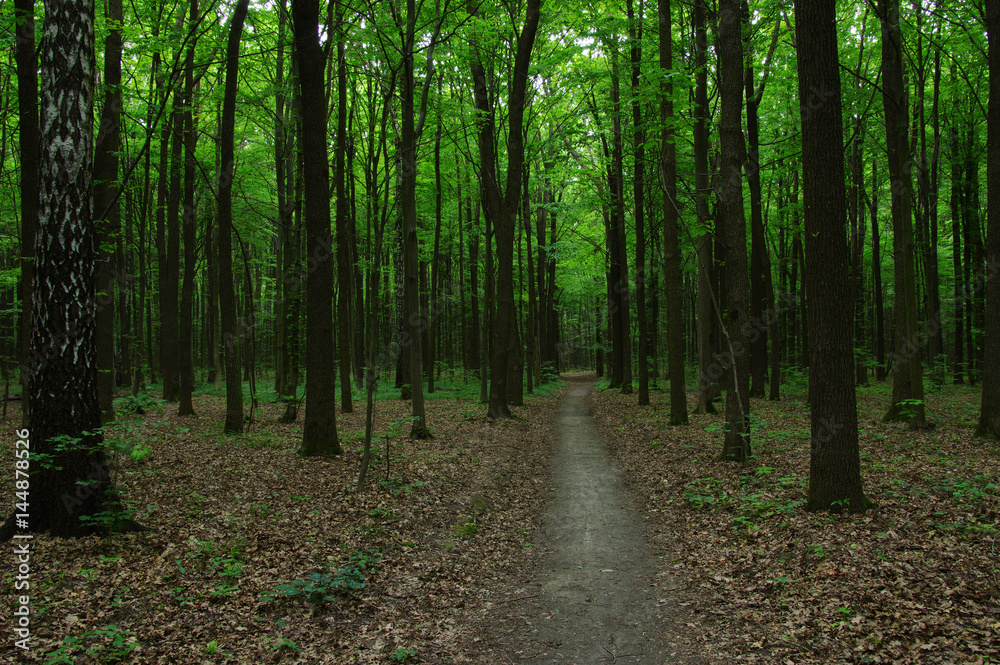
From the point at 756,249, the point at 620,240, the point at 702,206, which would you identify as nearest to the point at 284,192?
the point at 702,206

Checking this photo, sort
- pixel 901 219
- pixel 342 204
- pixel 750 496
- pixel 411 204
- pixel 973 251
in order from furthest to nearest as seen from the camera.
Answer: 1. pixel 973 251
2. pixel 342 204
3. pixel 901 219
4. pixel 411 204
5. pixel 750 496

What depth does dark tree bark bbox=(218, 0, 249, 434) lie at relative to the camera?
1111cm

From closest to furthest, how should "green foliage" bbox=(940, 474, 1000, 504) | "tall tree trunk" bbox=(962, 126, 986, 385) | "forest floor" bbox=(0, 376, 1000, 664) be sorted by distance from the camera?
"forest floor" bbox=(0, 376, 1000, 664) → "green foliage" bbox=(940, 474, 1000, 504) → "tall tree trunk" bbox=(962, 126, 986, 385)

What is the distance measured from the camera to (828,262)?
607cm

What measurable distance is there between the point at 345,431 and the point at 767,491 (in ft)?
30.7

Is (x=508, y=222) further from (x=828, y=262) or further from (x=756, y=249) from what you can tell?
(x=828, y=262)

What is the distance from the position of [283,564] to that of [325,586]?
78 cm

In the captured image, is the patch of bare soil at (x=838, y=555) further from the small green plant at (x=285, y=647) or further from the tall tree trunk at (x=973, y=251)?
the tall tree trunk at (x=973, y=251)

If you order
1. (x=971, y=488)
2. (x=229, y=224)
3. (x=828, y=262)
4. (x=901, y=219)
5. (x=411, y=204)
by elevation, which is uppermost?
(x=411, y=204)

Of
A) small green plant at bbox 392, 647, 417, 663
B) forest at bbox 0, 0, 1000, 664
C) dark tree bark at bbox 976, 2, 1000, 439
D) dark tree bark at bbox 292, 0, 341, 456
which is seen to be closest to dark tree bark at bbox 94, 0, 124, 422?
forest at bbox 0, 0, 1000, 664

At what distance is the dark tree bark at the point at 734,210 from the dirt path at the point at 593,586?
9.84 ft

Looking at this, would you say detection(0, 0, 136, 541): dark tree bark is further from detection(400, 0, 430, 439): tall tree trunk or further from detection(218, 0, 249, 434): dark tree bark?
detection(218, 0, 249, 434): dark tree bark

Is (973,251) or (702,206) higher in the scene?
(973,251)

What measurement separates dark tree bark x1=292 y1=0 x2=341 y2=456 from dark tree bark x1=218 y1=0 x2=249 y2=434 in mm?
2453
